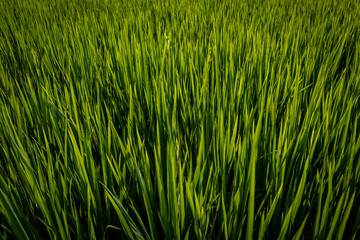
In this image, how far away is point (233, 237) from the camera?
328 mm

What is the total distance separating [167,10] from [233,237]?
196 cm

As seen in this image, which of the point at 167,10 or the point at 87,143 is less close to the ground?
the point at 167,10

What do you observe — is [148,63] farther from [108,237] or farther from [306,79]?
[108,237]

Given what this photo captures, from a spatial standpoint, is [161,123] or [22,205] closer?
[22,205]

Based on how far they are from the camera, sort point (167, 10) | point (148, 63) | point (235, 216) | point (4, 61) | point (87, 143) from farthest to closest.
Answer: point (167, 10) < point (4, 61) < point (148, 63) < point (87, 143) < point (235, 216)

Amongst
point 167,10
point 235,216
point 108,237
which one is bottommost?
point 108,237

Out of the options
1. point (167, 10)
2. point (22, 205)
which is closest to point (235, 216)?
point (22, 205)

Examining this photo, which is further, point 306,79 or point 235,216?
point 306,79

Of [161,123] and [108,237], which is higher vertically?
[161,123]

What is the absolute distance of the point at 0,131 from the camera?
0.52 metres

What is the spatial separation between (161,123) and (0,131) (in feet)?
1.21

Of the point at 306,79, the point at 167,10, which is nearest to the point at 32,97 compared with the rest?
the point at 306,79

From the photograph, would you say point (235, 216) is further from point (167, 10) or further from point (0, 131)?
point (167, 10)

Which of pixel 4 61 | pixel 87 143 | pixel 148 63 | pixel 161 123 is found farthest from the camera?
pixel 4 61
